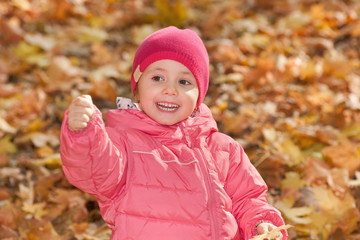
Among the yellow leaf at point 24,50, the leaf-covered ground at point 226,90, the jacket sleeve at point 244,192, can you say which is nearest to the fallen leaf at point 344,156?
the leaf-covered ground at point 226,90

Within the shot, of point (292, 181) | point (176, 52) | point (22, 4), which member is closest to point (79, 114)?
point (176, 52)

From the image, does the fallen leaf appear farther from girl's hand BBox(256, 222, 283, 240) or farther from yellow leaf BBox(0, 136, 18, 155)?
yellow leaf BBox(0, 136, 18, 155)

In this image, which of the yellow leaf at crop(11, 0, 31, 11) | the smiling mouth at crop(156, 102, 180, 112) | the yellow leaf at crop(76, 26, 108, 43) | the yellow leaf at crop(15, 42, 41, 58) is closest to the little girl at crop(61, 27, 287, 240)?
the smiling mouth at crop(156, 102, 180, 112)

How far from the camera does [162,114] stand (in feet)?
6.96

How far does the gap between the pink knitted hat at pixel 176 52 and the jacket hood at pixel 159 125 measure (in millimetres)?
140

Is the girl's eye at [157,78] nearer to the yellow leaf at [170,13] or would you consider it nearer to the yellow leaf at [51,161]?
the yellow leaf at [51,161]

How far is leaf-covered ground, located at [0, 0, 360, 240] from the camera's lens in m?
2.76

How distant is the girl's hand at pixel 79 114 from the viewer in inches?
69.4

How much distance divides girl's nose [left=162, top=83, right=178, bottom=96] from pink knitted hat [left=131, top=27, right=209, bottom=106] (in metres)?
0.12

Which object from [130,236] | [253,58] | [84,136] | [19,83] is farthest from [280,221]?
[19,83]

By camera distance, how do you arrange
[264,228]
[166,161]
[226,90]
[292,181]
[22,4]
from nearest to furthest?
[264,228] < [166,161] < [292,181] < [226,90] < [22,4]

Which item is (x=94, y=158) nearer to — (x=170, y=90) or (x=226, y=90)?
(x=170, y=90)

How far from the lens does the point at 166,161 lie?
2043mm

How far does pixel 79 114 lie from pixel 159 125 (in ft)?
1.48
